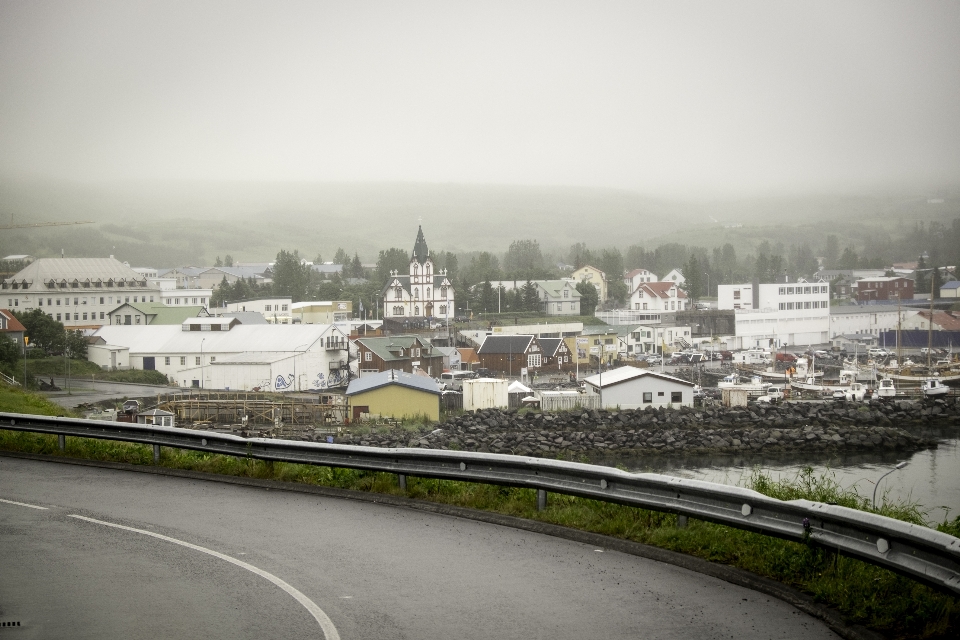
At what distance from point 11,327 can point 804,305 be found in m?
57.9

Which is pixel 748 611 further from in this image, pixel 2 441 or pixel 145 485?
pixel 2 441

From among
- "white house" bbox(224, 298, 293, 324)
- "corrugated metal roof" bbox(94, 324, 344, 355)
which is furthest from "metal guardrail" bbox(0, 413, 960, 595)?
"white house" bbox(224, 298, 293, 324)

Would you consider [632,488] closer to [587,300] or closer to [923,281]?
[587,300]

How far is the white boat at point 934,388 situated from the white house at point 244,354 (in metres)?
32.0

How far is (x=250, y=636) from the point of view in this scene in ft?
13.3

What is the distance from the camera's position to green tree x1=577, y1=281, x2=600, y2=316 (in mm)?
84938

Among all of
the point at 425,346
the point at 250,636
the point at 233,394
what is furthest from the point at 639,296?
the point at 250,636

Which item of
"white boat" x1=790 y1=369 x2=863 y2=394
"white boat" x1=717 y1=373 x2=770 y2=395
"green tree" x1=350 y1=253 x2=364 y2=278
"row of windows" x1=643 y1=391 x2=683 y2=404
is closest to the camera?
"row of windows" x1=643 y1=391 x2=683 y2=404

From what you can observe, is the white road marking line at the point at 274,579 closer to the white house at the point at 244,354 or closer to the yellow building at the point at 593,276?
the white house at the point at 244,354

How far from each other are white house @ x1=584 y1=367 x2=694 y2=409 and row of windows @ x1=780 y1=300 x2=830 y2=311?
110 feet

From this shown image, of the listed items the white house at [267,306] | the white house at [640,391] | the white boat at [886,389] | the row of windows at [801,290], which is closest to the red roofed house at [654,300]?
the row of windows at [801,290]

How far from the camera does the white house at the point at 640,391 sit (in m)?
41.9

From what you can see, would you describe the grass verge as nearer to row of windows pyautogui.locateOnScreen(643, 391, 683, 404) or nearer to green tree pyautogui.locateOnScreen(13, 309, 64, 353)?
row of windows pyautogui.locateOnScreen(643, 391, 683, 404)

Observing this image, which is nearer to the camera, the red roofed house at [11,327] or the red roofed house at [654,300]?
the red roofed house at [11,327]
